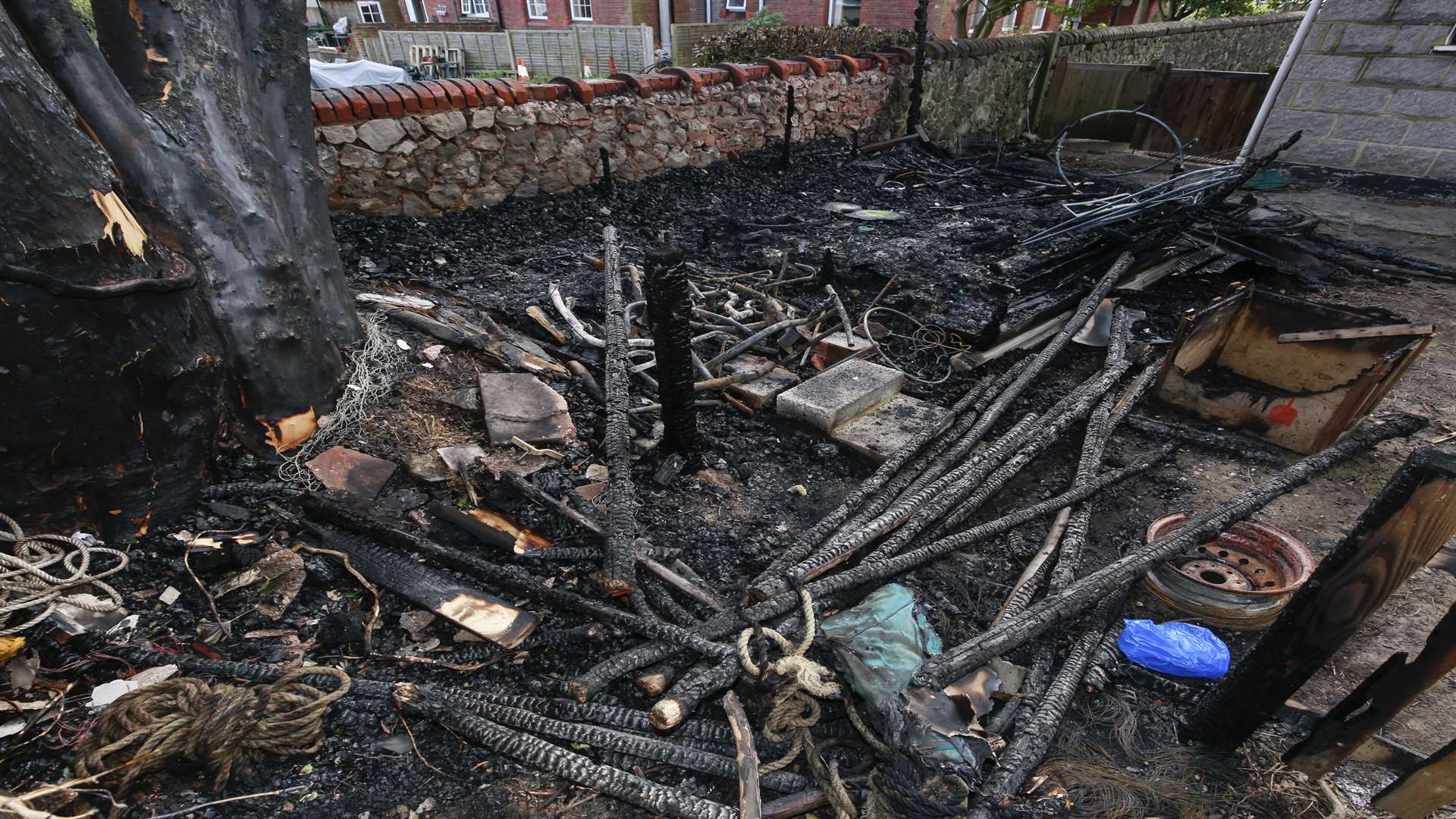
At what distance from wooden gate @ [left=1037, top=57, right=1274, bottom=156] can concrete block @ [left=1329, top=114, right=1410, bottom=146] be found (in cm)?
199

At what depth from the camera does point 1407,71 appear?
7.49m

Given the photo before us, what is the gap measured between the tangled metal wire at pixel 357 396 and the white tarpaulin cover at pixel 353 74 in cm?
1242

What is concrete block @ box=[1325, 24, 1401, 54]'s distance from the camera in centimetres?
744

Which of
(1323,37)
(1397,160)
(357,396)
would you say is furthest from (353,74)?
(1397,160)

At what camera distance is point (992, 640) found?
2582 mm

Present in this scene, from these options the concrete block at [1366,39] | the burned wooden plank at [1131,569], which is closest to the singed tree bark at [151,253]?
the burned wooden plank at [1131,569]

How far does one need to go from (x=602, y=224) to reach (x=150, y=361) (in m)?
5.19

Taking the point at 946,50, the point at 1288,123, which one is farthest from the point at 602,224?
the point at 1288,123

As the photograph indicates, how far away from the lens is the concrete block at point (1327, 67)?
780cm

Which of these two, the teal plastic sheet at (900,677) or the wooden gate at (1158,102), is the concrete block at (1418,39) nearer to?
the wooden gate at (1158,102)

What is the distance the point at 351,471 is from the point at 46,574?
1.22 m

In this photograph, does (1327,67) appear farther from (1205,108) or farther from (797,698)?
(797,698)

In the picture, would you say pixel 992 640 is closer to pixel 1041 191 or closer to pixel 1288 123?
pixel 1041 191

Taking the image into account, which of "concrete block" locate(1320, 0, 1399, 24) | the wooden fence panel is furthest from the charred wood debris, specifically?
the wooden fence panel
